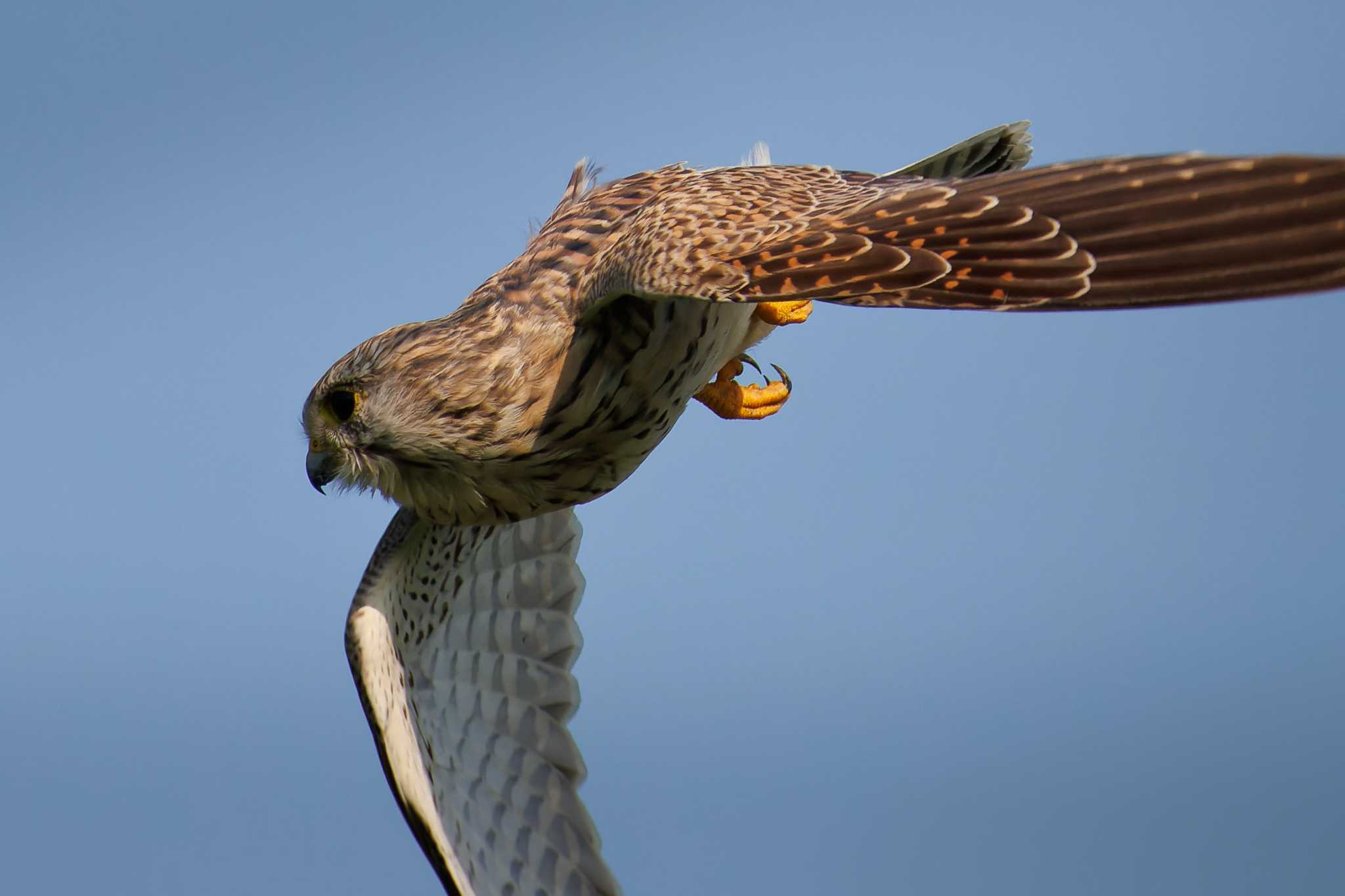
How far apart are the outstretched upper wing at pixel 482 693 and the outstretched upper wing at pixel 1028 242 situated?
1.21 metres

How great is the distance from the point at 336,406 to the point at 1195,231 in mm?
1712

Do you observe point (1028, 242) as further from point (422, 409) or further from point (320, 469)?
point (320, 469)

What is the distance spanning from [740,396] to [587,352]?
89 cm

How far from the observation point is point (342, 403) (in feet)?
9.63

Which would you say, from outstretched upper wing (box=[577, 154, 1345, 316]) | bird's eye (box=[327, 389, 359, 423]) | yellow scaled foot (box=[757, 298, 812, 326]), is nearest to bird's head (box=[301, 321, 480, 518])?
bird's eye (box=[327, 389, 359, 423])

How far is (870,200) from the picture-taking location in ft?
9.01

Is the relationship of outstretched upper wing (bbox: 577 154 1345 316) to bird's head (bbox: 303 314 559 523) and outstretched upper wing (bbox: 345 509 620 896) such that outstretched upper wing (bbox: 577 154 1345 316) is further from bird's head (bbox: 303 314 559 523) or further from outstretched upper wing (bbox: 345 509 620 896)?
outstretched upper wing (bbox: 345 509 620 896)

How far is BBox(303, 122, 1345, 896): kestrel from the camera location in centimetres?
212

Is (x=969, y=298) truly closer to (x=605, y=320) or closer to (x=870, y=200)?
(x=870, y=200)

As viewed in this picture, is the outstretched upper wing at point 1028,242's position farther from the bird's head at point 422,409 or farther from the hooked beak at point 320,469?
the hooked beak at point 320,469

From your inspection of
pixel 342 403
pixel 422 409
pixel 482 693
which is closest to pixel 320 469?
pixel 342 403

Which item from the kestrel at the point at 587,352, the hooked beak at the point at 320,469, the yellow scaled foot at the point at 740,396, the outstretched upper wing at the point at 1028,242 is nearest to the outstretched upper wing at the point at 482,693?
the kestrel at the point at 587,352

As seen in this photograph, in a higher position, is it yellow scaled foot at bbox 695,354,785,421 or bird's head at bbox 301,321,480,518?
yellow scaled foot at bbox 695,354,785,421

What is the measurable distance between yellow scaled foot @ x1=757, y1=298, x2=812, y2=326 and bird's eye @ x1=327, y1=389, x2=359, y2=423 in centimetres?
97
